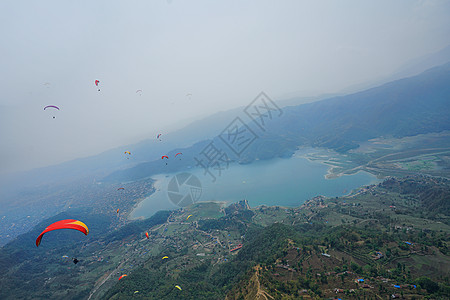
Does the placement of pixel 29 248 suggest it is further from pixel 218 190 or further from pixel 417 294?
pixel 417 294

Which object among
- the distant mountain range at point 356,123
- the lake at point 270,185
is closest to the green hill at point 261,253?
the lake at point 270,185

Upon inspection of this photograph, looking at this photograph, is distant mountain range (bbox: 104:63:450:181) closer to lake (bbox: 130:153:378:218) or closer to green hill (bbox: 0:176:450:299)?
lake (bbox: 130:153:378:218)

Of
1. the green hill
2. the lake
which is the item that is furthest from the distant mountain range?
the green hill

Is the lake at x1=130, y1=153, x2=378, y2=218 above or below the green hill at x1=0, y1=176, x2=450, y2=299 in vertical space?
below

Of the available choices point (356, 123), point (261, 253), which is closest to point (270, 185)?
point (261, 253)

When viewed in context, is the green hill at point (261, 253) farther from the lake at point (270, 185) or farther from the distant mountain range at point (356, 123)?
the distant mountain range at point (356, 123)

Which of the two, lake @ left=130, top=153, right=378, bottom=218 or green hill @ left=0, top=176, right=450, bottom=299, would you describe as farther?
lake @ left=130, top=153, right=378, bottom=218
